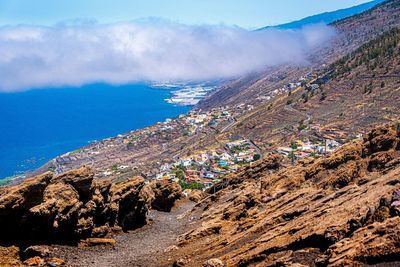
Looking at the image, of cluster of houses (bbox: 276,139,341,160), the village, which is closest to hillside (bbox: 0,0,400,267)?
cluster of houses (bbox: 276,139,341,160)

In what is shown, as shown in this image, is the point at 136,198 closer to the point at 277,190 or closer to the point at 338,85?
the point at 277,190

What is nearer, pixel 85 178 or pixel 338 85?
pixel 85 178

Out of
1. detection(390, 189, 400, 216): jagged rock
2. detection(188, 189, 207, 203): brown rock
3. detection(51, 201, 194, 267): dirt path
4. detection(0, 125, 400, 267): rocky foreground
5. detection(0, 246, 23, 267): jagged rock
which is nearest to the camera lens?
detection(390, 189, 400, 216): jagged rock

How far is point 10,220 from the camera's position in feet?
88.3

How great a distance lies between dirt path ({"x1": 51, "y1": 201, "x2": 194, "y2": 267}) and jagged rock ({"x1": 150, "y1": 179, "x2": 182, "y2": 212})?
330 inches

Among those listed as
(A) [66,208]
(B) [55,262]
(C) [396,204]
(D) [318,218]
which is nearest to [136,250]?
Answer: (A) [66,208]

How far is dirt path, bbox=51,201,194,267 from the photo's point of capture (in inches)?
1087

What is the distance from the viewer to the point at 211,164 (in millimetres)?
103188

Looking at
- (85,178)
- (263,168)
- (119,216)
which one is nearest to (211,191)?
(263,168)

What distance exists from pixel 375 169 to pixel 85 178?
2401 centimetres

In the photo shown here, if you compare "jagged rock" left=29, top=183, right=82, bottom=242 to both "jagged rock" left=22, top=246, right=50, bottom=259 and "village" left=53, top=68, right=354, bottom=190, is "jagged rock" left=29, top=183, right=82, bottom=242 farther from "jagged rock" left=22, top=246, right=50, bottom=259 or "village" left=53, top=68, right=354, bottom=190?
"village" left=53, top=68, right=354, bottom=190

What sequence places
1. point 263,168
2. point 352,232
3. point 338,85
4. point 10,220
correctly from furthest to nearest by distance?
point 338,85, point 263,168, point 10,220, point 352,232

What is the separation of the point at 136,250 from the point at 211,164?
235ft

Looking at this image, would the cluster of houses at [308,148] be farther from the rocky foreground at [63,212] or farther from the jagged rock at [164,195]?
the rocky foreground at [63,212]
